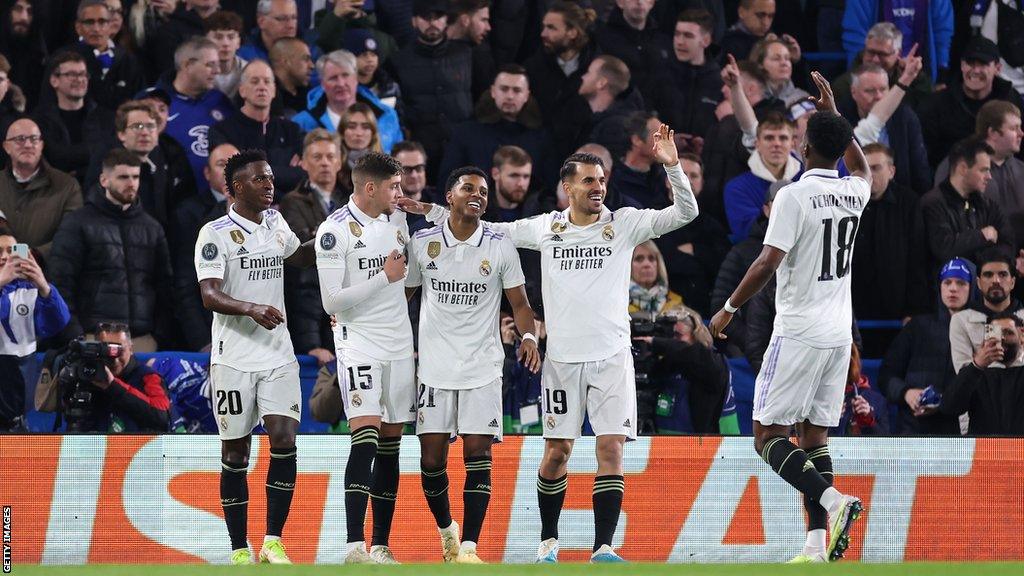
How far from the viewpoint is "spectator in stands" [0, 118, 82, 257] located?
43.3ft

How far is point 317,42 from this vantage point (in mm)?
15086

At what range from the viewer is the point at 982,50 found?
15594mm

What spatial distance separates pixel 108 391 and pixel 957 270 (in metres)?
6.74

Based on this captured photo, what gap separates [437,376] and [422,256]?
30.0 inches

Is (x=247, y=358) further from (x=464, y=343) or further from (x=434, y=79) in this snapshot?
(x=434, y=79)

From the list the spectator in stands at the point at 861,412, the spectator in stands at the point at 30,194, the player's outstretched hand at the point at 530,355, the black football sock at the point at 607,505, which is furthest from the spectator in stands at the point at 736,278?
the spectator in stands at the point at 30,194

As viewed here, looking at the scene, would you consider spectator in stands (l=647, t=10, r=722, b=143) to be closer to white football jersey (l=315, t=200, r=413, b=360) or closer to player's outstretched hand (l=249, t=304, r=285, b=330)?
white football jersey (l=315, t=200, r=413, b=360)

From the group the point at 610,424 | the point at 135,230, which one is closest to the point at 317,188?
the point at 135,230

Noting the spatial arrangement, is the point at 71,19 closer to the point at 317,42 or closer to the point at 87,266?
the point at 317,42

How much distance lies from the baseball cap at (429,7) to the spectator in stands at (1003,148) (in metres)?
4.88

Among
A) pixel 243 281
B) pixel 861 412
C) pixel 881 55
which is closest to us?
pixel 243 281

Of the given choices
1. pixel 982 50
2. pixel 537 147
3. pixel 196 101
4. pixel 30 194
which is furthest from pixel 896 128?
pixel 30 194

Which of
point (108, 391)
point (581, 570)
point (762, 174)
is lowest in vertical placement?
point (581, 570)

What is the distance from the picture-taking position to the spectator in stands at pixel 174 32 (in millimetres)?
14992
